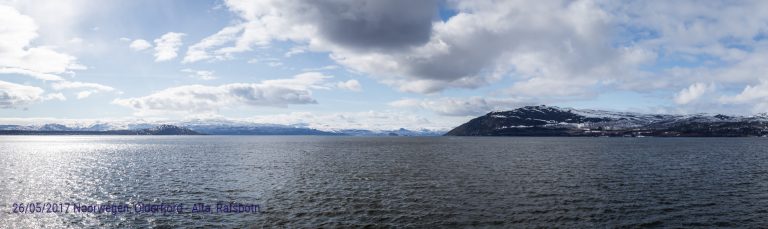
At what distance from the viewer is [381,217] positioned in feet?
138

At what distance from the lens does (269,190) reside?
59438 mm

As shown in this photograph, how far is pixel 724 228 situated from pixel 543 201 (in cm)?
1674

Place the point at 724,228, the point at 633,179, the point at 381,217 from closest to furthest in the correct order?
the point at 724,228
the point at 381,217
the point at 633,179

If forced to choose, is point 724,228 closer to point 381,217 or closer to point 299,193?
point 381,217

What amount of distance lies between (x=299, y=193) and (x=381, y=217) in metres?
18.4

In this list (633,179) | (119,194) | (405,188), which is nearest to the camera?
(119,194)

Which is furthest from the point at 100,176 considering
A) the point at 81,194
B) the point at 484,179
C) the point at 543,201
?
the point at 543,201

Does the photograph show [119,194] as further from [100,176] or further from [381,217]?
[381,217]

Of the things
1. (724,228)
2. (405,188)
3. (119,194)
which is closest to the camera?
(724,228)

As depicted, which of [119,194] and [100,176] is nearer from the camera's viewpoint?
[119,194]

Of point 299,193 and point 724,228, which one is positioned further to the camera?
point 299,193

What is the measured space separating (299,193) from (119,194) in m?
23.5

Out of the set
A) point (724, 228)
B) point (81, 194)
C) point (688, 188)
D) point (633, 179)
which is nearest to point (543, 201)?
point (724, 228)

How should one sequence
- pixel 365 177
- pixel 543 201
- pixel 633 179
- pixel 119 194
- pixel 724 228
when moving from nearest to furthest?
1. pixel 724 228
2. pixel 543 201
3. pixel 119 194
4. pixel 633 179
5. pixel 365 177
